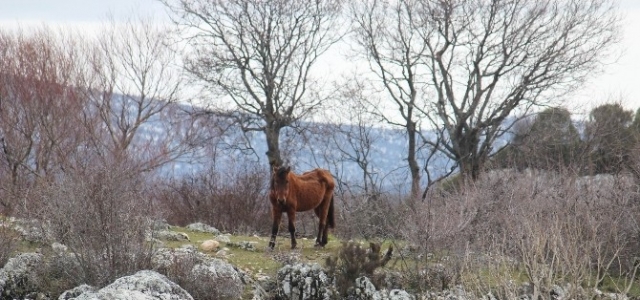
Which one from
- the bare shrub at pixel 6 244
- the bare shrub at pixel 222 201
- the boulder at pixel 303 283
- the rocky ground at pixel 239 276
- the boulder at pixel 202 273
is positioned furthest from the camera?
the bare shrub at pixel 222 201

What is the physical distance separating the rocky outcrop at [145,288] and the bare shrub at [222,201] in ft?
30.5

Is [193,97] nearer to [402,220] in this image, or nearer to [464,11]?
[464,11]

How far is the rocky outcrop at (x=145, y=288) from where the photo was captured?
9026 millimetres

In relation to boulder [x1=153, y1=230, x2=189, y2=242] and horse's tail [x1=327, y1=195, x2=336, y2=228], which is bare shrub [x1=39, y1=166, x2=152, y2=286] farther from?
horse's tail [x1=327, y1=195, x2=336, y2=228]

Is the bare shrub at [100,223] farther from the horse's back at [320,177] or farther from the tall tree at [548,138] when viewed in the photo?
the tall tree at [548,138]

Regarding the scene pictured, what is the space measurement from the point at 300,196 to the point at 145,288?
17.0ft

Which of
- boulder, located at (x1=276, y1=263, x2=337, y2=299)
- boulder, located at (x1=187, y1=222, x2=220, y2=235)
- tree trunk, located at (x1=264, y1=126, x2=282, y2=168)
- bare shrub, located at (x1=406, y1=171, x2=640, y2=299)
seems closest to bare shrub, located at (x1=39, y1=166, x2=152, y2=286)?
boulder, located at (x1=276, y1=263, x2=337, y2=299)

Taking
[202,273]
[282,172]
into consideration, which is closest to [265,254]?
[282,172]

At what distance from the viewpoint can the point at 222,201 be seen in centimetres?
2084

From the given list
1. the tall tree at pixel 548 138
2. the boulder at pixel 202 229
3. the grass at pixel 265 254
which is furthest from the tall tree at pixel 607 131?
the boulder at pixel 202 229

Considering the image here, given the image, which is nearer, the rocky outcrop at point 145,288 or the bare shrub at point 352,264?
the rocky outcrop at point 145,288

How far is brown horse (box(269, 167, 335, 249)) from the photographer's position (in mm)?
13828

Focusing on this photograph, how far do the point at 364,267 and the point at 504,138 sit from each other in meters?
14.6

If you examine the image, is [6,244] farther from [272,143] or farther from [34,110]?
[272,143]
